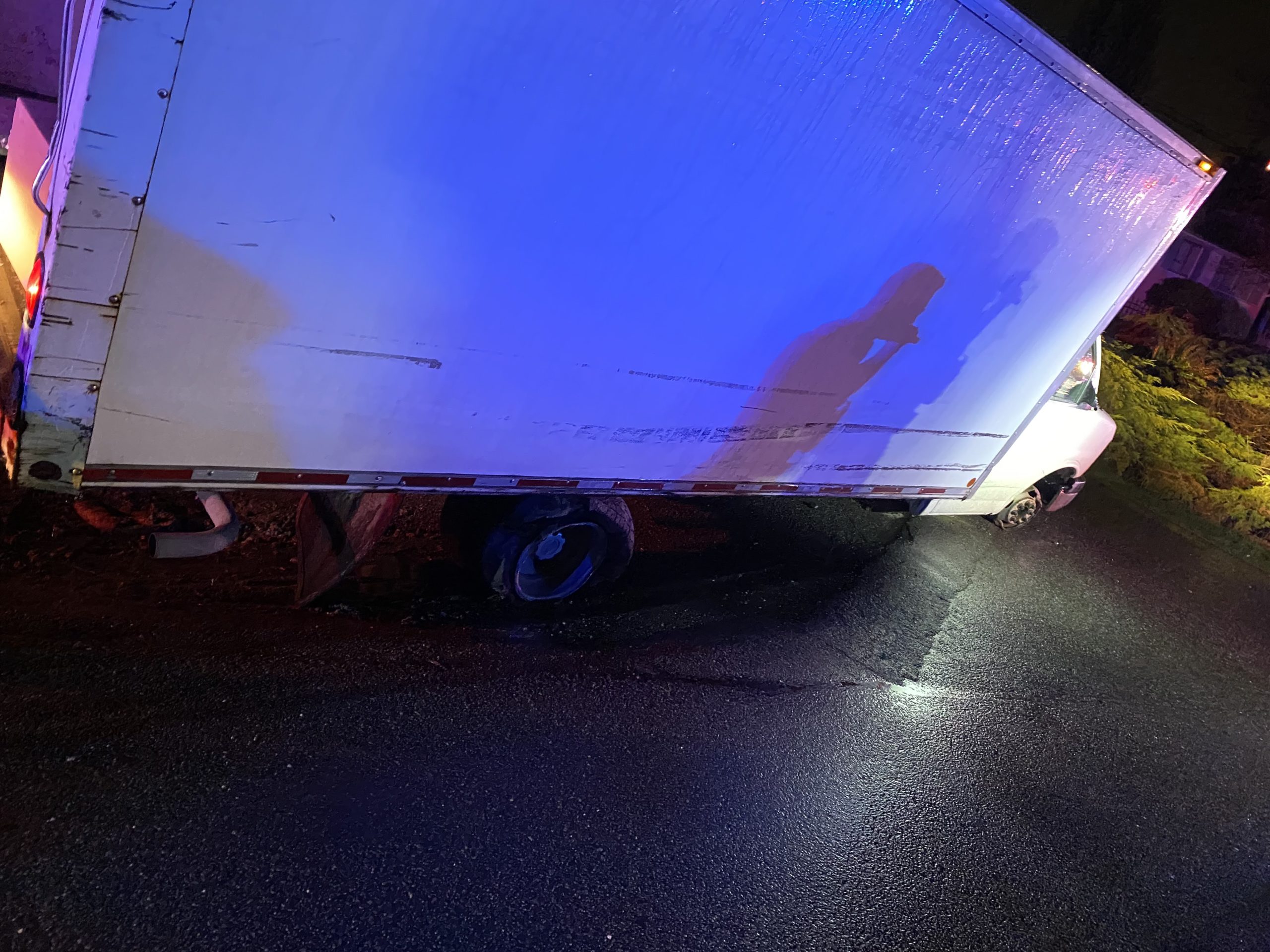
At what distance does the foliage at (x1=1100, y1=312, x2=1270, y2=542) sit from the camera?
11.0m

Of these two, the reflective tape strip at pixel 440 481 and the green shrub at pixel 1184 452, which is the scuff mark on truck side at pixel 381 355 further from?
the green shrub at pixel 1184 452

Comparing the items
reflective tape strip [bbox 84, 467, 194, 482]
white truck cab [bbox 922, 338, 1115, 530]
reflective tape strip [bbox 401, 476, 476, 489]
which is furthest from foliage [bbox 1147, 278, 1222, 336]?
reflective tape strip [bbox 84, 467, 194, 482]

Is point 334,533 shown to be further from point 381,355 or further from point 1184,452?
point 1184,452

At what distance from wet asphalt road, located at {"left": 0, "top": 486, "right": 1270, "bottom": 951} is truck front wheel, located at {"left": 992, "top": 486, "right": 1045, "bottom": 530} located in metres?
2.21

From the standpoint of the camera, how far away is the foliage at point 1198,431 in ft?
36.0

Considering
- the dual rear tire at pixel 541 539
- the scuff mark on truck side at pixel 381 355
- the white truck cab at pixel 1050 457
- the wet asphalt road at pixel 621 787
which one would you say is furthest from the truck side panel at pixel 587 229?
the white truck cab at pixel 1050 457

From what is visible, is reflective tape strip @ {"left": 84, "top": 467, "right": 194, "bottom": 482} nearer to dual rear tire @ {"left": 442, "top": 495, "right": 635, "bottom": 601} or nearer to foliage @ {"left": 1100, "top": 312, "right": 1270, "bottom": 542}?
dual rear tire @ {"left": 442, "top": 495, "right": 635, "bottom": 601}

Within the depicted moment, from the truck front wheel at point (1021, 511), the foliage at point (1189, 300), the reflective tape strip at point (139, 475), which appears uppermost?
the foliage at point (1189, 300)

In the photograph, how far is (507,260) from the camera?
3.45 metres

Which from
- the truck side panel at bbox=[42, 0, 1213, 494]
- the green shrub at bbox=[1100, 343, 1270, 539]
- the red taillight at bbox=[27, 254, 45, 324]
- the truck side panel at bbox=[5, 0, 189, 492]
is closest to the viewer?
the truck side panel at bbox=[5, 0, 189, 492]

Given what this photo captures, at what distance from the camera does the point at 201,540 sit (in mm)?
4098

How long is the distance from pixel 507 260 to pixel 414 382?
0.71m

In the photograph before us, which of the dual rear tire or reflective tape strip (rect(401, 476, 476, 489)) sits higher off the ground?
reflective tape strip (rect(401, 476, 476, 489))

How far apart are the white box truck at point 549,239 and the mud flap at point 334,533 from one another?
0.34 ft
